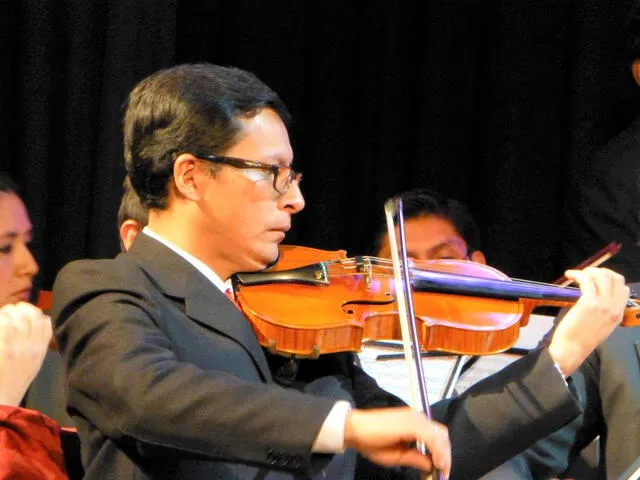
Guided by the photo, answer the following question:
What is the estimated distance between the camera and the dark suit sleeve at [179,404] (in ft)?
4.21

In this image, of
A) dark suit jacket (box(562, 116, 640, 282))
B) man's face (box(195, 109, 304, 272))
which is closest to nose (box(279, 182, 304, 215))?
man's face (box(195, 109, 304, 272))

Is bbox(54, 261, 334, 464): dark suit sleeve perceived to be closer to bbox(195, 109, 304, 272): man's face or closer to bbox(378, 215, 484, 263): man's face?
bbox(195, 109, 304, 272): man's face

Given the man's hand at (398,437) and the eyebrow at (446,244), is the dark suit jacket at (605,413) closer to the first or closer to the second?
the eyebrow at (446,244)

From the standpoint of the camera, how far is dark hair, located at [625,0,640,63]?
10.0 feet

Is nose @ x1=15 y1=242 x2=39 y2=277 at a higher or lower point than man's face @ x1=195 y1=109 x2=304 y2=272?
lower

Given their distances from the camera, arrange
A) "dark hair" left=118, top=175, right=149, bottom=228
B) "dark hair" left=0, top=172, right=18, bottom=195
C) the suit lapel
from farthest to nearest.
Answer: "dark hair" left=0, top=172, right=18, bottom=195, "dark hair" left=118, top=175, right=149, bottom=228, the suit lapel

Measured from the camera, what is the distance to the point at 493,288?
1923mm

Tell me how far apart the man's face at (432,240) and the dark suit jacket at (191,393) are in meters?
0.91

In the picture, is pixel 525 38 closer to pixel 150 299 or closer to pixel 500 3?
pixel 500 3

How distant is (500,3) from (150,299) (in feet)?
7.41

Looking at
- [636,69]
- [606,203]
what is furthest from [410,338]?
[636,69]

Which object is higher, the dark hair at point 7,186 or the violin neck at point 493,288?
the violin neck at point 493,288

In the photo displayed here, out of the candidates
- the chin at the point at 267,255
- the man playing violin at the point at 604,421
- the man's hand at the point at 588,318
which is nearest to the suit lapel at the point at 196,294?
the chin at the point at 267,255

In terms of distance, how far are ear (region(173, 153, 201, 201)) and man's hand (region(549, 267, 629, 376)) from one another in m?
0.59
